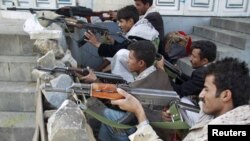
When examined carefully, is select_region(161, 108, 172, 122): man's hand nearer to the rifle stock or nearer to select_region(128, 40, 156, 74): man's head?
the rifle stock

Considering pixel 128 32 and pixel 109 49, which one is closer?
pixel 109 49

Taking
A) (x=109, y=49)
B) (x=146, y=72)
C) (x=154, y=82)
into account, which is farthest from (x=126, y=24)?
(x=154, y=82)

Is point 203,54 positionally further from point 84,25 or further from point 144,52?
point 84,25

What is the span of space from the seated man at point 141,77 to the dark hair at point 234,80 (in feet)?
1.85

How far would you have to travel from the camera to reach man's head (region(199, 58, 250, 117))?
4.31 feet

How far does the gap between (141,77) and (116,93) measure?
0.45 metres

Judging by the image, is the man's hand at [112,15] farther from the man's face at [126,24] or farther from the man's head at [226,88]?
the man's head at [226,88]

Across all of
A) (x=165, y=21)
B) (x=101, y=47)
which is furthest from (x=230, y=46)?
(x=101, y=47)

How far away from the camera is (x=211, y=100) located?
1.36 metres

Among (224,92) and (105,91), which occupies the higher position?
(224,92)

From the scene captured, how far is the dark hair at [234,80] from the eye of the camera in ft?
4.31

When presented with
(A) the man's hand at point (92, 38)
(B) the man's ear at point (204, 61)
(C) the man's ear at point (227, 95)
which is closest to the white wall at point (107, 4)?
(A) the man's hand at point (92, 38)

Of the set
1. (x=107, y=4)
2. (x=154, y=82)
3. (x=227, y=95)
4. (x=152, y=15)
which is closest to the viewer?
(x=227, y=95)

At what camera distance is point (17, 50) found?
10.9 feet
